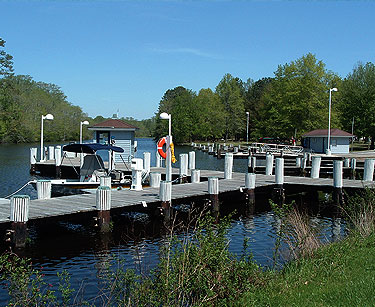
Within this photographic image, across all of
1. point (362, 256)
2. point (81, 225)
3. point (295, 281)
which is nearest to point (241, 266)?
point (295, 281)

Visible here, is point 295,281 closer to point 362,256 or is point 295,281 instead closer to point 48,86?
point 362,256

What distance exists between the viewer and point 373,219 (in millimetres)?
12078

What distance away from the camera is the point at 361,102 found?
204ft

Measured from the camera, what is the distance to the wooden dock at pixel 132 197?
45.5 feet

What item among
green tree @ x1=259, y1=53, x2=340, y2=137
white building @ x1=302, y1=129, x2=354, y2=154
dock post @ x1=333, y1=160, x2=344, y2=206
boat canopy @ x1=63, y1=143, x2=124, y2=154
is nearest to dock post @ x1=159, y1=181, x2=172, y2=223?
boat canopy @ x1=63, y1=143, x2=124, y2=154

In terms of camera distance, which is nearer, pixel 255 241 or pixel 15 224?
pixel 15 224

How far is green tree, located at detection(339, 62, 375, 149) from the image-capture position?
60.3 meters

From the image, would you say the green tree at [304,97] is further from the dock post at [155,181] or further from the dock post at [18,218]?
the dock post at [18,218]

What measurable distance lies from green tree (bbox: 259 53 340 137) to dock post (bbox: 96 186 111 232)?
50.9m

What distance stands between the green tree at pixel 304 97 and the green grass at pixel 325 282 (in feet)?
177

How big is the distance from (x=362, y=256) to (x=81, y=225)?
1044cm

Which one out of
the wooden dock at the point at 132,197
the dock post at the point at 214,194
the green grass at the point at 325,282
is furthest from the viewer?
the dock post at the point at 214,194

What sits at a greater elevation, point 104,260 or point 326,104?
point 326,104

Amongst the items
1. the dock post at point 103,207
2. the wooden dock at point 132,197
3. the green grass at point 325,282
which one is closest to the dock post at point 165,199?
the wooden dock at point 132,197
